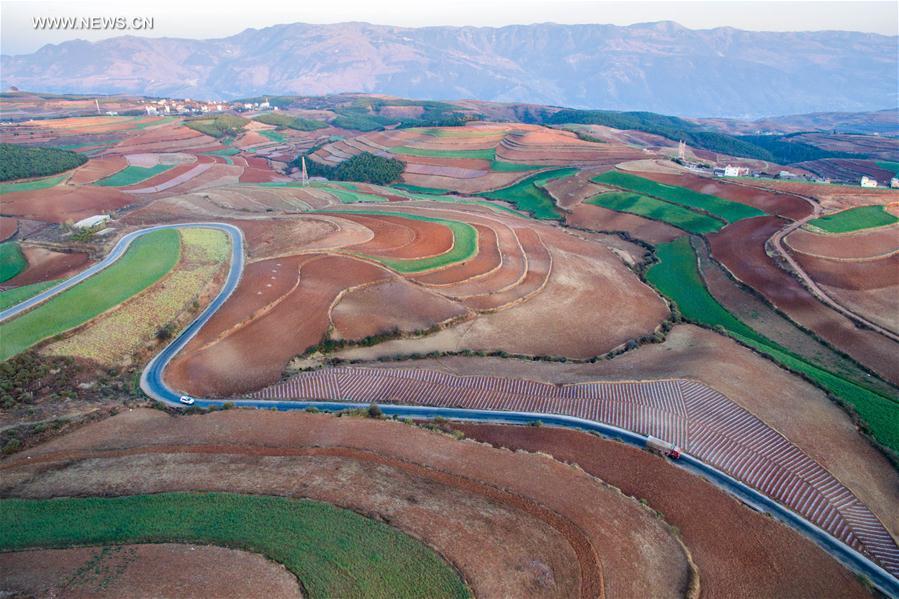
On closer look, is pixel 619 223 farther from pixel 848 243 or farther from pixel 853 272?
pixel 853 272

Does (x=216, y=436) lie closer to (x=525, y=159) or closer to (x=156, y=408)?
(x=156, y=408)

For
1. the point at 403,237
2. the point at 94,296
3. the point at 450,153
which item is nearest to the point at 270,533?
the point at 94,296

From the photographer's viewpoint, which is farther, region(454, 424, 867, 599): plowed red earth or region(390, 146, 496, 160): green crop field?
region(390, 146, 496, 160): green crop field

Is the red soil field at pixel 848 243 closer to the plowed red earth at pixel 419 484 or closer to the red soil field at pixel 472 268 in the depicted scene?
the red soil field at pixel 472 268

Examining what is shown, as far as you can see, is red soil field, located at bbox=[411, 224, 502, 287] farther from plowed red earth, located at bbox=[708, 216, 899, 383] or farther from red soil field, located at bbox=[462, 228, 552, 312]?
plowed red earth, located at bbox=[708, 216, 899, 383]

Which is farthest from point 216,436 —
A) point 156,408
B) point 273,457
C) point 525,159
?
point 525,159

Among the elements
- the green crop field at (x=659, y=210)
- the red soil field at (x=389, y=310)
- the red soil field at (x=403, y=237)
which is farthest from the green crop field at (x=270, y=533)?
the green crop field at (x=659, y=210)

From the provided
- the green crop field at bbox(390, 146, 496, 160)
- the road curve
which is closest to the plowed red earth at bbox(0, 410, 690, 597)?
the road curve
